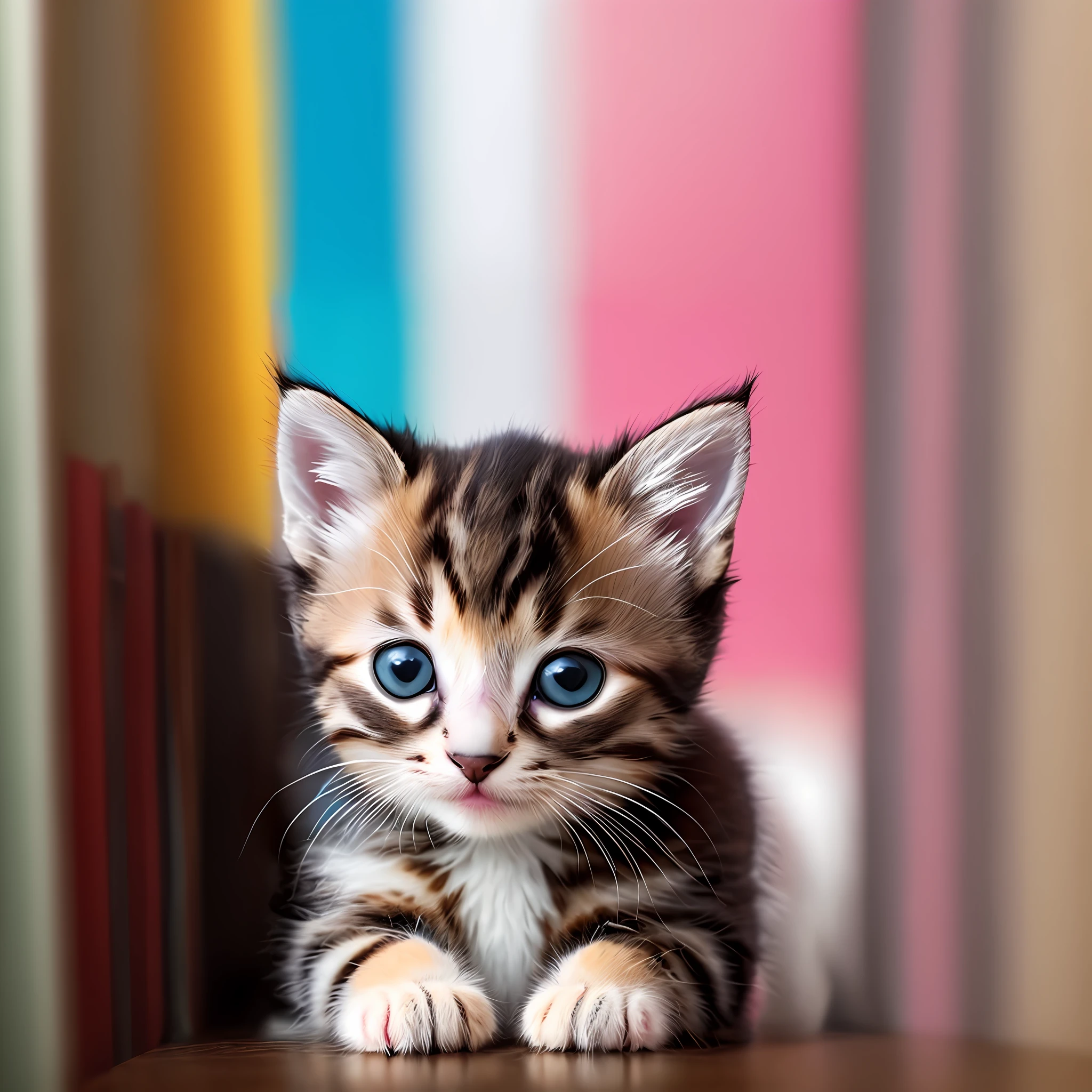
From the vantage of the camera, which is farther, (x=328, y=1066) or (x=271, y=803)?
(x=271, y=803)

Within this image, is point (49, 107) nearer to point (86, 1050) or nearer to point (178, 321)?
point (178, 321)

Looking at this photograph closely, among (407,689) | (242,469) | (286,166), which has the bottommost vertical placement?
(407,689)

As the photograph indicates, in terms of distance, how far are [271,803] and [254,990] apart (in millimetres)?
196

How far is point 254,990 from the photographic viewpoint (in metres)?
1.10

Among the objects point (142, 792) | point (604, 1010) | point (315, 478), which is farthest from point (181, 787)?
point (604, 1010)

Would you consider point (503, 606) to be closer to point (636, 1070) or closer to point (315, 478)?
point (315, 478)

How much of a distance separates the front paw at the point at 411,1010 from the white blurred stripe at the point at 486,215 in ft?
1.79

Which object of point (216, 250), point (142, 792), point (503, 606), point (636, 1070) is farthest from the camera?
point (216, 250)

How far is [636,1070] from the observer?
0.84 meters

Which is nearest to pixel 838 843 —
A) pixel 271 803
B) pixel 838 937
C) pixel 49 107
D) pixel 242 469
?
pixel 838 937

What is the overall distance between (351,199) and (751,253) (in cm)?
45

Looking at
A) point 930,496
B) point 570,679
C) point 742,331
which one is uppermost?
point 742,331

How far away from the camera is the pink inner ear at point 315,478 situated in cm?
101

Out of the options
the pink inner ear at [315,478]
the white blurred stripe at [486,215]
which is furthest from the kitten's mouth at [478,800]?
the white blurred stripe at [486,215]
